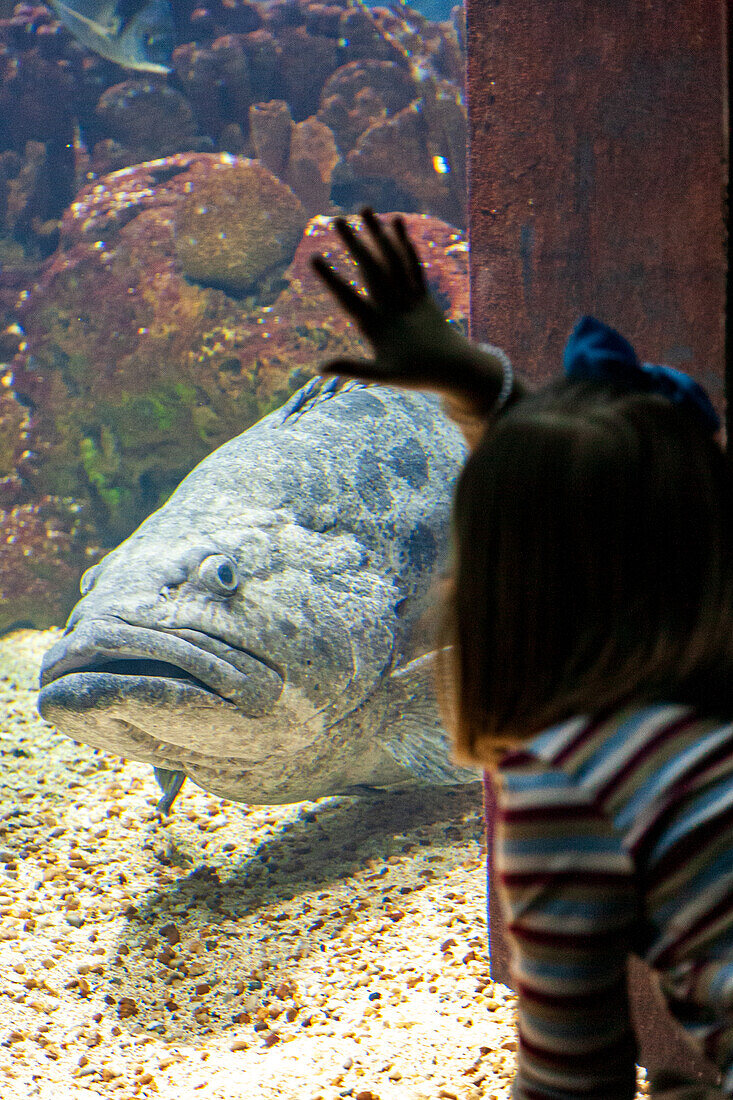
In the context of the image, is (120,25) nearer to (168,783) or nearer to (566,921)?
(168,783)

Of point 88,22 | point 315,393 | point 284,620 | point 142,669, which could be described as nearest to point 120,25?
point 88,22

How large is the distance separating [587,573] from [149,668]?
223 cm

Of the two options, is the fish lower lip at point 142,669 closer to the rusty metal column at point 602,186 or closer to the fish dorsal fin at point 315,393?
the rusty metal column at point 602,186

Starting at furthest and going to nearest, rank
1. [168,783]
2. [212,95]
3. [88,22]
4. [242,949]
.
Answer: [212,95] → [88,22] → [168,783] → [242,949]

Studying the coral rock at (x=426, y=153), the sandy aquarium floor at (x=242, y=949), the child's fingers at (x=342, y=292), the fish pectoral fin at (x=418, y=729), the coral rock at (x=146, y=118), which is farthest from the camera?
the coral rock at (x=146, y=118)

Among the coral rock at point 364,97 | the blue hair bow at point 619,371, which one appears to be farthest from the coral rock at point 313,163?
the blue hair bow at point 619,371

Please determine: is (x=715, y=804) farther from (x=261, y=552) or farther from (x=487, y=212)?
(x=261, y=552)

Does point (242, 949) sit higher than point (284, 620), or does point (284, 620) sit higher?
point (284, 620)

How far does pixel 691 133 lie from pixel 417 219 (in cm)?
518

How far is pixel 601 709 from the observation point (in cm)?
90

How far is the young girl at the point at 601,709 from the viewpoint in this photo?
2.80 ft

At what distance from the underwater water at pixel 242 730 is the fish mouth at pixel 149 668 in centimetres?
1

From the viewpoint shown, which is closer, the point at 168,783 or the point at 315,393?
the point at 168,783

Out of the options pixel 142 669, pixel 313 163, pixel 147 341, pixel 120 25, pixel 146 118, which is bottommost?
pixel 142 669
